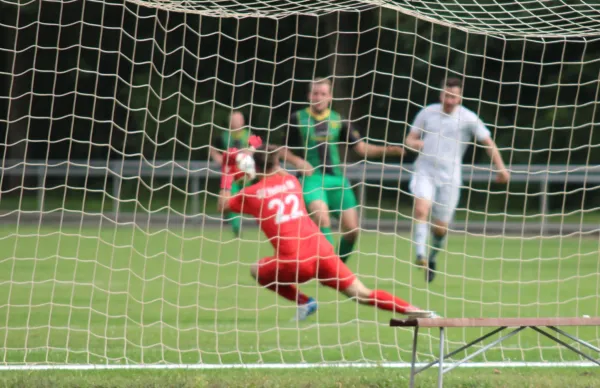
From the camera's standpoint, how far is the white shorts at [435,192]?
9.77m

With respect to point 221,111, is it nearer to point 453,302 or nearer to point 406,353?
point 453,302

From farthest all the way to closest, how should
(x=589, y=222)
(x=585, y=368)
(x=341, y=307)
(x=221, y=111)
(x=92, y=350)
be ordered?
(x=221, y=111), (x=589, y=222), (x=341, y=307), (x=92, y=350), (x=585, y=368)

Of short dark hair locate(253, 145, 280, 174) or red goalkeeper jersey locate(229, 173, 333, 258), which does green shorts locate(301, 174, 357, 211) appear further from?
red goalkeeper jersey locate(229, 173, 333, 258)

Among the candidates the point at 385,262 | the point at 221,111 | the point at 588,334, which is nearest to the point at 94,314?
the point at 588,334

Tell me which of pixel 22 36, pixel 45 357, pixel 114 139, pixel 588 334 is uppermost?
pixel 45 357

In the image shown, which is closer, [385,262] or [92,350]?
[92,350]

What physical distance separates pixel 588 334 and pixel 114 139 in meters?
17.0

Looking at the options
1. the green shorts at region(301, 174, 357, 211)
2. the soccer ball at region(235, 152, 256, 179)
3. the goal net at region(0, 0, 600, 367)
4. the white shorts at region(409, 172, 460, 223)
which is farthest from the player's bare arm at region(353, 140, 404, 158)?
the white shorts at region(409, 172, 460, 223)

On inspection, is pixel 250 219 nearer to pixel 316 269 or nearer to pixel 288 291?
pixel 288 291

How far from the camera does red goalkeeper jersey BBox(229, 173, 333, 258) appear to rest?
23.7 feet

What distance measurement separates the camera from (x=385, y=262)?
41.5 feet

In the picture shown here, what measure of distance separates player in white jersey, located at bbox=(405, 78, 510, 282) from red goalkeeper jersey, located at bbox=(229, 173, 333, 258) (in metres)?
2.02

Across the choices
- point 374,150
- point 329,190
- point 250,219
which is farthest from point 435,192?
point 250,219

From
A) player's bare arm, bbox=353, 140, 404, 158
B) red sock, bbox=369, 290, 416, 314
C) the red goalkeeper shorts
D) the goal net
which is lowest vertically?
the goal net
